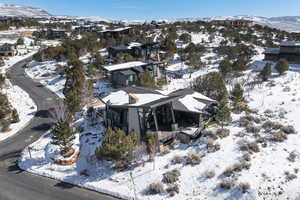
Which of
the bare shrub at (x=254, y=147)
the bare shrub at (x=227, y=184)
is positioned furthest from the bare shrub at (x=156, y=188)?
the bare shrub at (x=254, y=147)

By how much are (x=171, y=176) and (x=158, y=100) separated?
23.0 feet

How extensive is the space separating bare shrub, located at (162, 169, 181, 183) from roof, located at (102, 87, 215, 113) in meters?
5.32

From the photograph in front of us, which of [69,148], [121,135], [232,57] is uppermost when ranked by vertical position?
[232,57]

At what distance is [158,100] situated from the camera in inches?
797

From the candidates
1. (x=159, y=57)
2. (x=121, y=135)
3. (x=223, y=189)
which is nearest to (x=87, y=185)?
(x=121, y=135)

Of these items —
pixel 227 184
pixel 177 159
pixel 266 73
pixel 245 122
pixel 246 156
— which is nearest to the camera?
Result: pixel 227 184

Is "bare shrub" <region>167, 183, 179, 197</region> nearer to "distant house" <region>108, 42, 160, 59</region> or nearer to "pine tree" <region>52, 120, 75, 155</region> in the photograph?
"pine tree" <region>52, 120, 75, 155</region>

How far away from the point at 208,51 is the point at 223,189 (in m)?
46.8

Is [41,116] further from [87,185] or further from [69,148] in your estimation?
[87,185]

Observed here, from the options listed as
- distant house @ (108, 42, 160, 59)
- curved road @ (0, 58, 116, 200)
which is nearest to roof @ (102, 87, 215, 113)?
curved road @ (0, 58, 116, 200)

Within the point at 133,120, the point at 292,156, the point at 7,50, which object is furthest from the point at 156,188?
the point at 7,50

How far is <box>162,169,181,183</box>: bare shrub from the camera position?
15258 mm

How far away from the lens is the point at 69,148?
19.0m

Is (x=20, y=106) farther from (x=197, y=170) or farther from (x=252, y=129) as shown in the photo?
(x=252, y=129)
